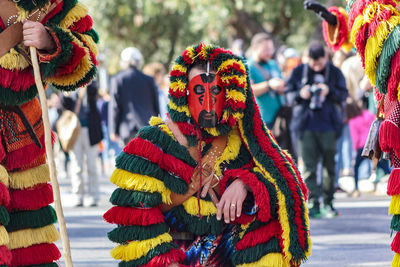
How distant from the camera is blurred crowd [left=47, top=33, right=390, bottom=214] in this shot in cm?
984

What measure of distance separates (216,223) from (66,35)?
4.21 ft

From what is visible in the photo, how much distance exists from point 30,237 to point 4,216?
28 centimetres

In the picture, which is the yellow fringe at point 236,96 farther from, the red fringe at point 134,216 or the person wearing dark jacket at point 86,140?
the person wearing dark jacket at point 86,140

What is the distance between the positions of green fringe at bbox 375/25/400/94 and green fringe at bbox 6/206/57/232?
191 cm

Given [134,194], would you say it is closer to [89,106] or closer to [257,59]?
[257,59]

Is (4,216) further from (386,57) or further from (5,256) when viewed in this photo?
(386,57)

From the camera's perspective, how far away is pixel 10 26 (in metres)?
4.36

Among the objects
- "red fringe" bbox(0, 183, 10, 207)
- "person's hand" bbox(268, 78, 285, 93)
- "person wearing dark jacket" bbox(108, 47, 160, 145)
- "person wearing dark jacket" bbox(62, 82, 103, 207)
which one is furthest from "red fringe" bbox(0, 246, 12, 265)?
"person wearing dark jacket" bbox(62, 82, 103, 207)

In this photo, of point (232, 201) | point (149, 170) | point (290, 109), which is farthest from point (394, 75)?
point (290, 109)

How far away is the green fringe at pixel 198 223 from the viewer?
455 cm

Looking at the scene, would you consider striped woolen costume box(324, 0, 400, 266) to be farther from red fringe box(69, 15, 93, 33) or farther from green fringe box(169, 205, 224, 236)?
red fringe box(69, 15, 93, 33)

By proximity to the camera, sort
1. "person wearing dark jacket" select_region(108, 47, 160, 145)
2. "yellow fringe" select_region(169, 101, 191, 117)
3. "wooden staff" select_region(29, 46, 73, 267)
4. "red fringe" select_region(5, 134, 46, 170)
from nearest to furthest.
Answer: "wooden staff" select_region(29, 46, 73, 267) < "red fringe" select_region(5, 134, 46, 170) < "yellow fringe" select_region(169, 101, 191, 117) < "person wearing dark jacket" select_region(108, 47, 160, 145)

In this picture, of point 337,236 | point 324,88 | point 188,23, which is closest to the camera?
point 337,236

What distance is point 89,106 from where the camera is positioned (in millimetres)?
11469
